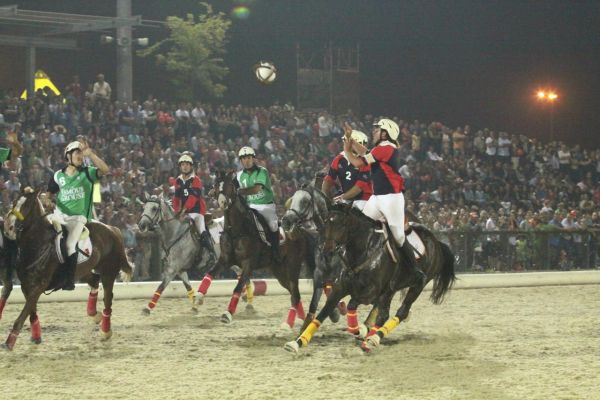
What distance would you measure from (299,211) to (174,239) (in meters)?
A: 4.49

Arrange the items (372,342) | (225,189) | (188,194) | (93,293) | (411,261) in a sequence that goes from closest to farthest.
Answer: (372,342) < (411,261) < (93,293) < (225,189) < (188,194)

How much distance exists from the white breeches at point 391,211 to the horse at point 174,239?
17.9 feet

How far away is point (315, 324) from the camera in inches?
424

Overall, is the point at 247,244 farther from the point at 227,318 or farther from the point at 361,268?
the point at 361,268

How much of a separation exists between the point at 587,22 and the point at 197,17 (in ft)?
60.7

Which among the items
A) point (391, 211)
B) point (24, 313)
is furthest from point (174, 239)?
point (391, 211)

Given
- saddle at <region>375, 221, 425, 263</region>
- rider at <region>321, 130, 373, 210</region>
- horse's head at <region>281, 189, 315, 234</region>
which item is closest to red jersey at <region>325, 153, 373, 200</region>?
rider at <region>321, 130, 373, 210</region>

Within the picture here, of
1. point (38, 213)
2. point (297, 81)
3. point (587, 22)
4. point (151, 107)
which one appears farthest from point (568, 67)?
point (38, 213)

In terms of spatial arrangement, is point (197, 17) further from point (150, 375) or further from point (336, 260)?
point (150, 375)

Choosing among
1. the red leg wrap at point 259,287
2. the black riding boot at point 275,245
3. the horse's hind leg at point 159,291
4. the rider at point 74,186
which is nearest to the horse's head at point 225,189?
the black riding boot at point 275,245

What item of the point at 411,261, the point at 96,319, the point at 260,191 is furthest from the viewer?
the point at 260,191

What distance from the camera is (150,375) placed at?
969cm

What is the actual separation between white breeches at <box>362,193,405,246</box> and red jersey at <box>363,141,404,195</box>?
3.3 inches

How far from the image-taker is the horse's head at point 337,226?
1083cm
